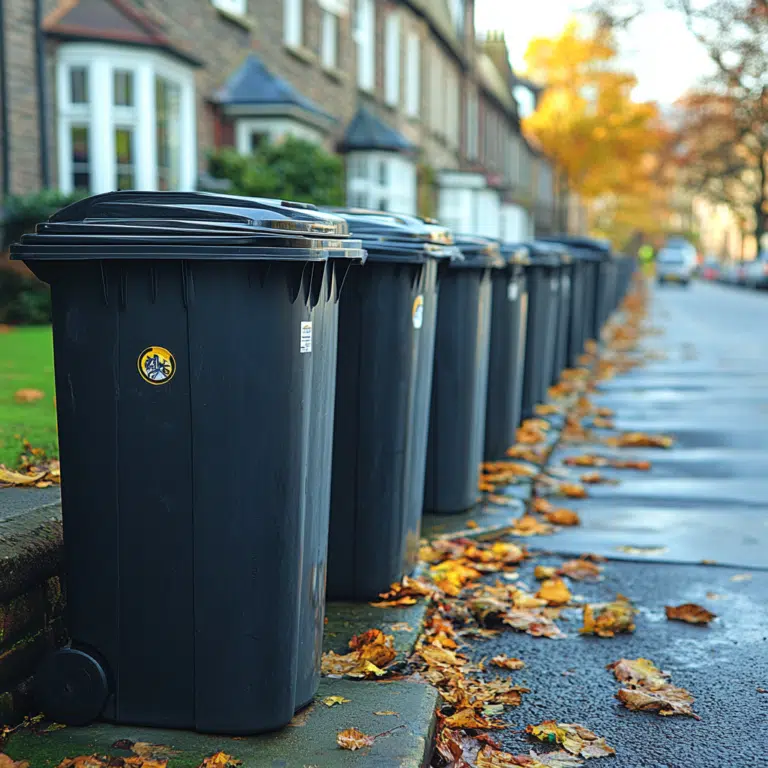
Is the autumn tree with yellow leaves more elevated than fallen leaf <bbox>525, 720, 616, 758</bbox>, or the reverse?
the autumn tree with yellow leaves

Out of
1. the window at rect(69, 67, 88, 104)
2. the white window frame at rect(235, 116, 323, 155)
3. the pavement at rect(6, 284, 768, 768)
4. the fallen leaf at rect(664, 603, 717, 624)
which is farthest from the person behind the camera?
the white window frame at rect(235, 116, 323, 155)

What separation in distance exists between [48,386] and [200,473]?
410 cm

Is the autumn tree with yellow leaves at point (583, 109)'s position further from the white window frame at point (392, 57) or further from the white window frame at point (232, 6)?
the white window frame at point (232, 6)

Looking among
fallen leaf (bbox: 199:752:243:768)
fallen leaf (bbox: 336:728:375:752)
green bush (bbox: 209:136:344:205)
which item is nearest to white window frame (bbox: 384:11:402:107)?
green bush (bbox: 209:136:344:205)

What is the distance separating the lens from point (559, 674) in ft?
12.0

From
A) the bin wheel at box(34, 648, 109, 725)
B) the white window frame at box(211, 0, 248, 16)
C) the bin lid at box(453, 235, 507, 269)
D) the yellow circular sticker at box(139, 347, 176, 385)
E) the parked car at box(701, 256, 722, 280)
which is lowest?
the parked car at box(701, 256, 722, 280)

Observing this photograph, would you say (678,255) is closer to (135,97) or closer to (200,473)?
(135,97)

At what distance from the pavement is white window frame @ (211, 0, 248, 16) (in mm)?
10606

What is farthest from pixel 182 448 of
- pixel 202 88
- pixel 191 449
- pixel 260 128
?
pixel 260 128

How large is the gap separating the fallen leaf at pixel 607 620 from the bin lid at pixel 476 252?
1765mm

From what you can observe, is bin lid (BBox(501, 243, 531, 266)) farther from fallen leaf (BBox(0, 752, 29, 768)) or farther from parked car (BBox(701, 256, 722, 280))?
parked car (BBox(701, 256, 722, 280))

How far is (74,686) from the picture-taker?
292 cm

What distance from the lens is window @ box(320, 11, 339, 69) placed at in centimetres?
2103

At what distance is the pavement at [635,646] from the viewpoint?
286 cm
